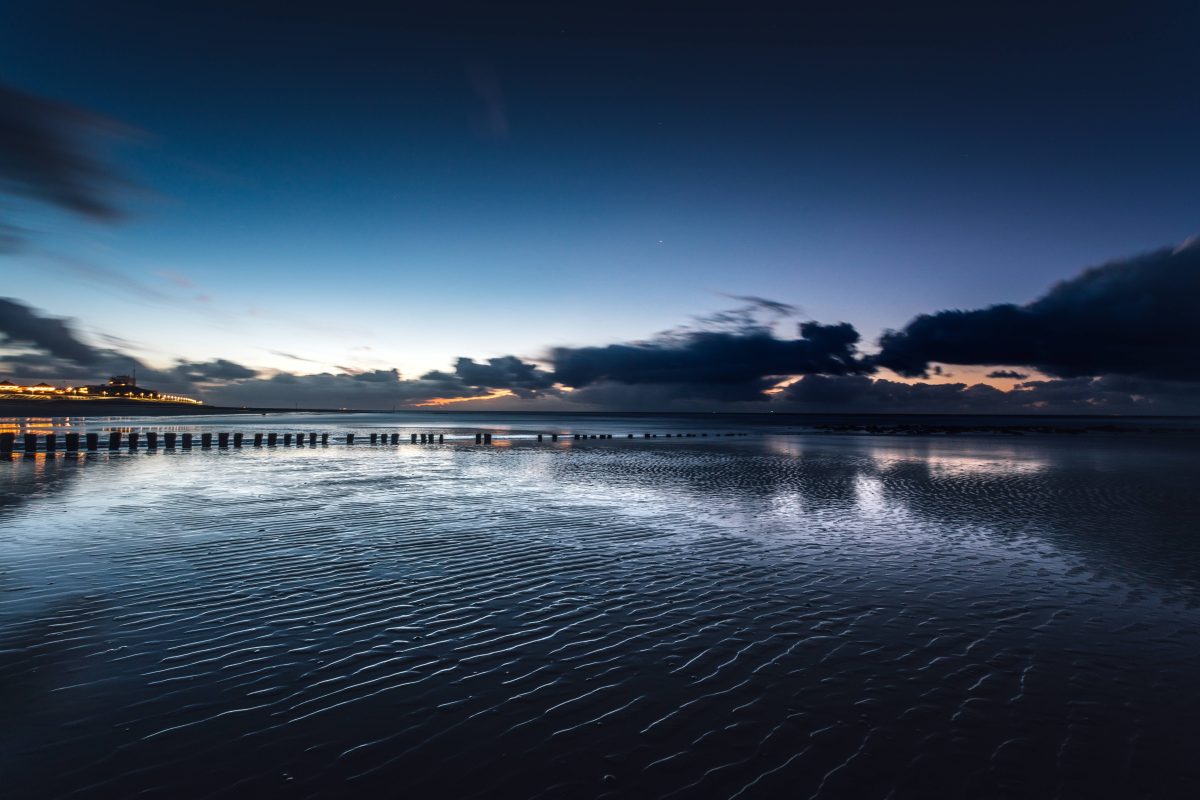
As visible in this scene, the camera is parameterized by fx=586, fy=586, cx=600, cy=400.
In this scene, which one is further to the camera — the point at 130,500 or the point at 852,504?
the point at 852,504

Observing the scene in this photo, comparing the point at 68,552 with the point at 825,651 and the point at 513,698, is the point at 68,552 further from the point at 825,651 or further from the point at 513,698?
the point at 825,651

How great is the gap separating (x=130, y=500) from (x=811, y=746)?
2138 centimetres

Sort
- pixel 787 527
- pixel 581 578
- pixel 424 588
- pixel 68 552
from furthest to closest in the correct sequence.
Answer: pixel 787 527 → pixel 68 552 → pixel 581 578 → pixel 424 588

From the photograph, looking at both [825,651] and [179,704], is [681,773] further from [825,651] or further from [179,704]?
[179,704]

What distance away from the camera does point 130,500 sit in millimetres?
18562

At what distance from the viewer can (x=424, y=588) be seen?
9875 mm

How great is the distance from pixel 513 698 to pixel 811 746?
9.59 feet

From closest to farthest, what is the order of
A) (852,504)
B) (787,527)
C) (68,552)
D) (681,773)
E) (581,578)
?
(681,773), (581,578), (68,552), (787,527), (852,504)

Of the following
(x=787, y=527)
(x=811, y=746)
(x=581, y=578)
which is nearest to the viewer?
(x=811, y=746)

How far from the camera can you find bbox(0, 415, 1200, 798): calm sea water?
4.93 m

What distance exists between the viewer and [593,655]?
7.25m

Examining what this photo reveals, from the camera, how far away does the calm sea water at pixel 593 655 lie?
4930 mm

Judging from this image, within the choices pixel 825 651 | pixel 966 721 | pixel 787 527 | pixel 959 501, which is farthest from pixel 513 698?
pixel 959 501

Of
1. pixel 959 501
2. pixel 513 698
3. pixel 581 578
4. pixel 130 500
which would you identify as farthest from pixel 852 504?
pixel 130 500
